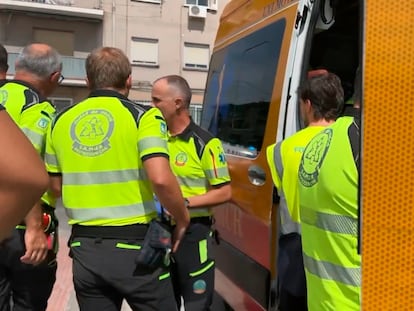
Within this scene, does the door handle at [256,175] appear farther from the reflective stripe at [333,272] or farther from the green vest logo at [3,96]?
the green vest logo at [3,96]

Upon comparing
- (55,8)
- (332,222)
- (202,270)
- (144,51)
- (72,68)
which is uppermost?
(55,8)

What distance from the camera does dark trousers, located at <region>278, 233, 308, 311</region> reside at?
234 centimetres

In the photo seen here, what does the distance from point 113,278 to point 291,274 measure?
80 centimetres

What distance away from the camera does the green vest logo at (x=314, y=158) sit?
184 cm

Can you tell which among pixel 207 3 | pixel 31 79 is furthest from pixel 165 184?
pixel 207 3

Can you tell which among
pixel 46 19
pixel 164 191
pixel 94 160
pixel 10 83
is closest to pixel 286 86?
pixel 164 191

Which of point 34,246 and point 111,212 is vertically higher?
point 111,212

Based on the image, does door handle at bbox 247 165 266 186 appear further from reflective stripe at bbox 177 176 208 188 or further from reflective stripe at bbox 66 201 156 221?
reflective stripe at bbox 66 201 156 221

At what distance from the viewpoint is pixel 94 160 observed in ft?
7.65

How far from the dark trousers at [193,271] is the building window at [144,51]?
22.6m

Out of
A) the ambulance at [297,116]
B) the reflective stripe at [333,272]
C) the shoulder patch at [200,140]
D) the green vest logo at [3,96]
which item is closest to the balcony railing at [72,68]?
the ambulance at [297,116]

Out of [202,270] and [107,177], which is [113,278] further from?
[202,270]

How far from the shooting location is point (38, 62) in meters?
2.81

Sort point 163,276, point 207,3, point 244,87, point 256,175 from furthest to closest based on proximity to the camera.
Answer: point 207,3 < point 244,87 < point 256,175 < point 163,276
